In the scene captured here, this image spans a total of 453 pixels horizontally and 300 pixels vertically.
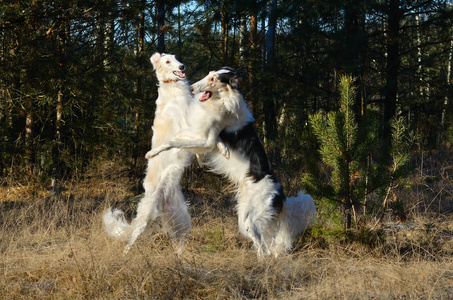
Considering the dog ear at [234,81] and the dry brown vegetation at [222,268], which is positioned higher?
the dog ear at [234,81]

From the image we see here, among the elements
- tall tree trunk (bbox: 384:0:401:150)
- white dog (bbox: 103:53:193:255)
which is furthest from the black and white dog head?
tall tree trunk (bbox: 384:0:401:150)

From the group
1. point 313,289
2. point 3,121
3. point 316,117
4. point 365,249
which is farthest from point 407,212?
point 3,121

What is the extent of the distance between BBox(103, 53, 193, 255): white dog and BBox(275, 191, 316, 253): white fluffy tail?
100cm

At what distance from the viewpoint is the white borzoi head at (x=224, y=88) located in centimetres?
493

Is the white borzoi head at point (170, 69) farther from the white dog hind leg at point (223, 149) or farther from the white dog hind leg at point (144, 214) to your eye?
the white dog hind leg at point (144, 214)

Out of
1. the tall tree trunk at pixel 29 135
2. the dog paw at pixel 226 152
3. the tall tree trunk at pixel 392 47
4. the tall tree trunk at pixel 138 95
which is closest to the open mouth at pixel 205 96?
the dog paw at pixel 226 152

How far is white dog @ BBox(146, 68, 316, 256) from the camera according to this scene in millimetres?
4863

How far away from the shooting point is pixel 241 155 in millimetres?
4977

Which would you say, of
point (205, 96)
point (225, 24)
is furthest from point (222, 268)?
point (225, 24)

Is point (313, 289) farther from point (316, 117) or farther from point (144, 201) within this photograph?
point (144, 201)

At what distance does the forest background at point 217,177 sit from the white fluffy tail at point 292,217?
0.13 m

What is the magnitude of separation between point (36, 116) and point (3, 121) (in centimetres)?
67

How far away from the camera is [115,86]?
970cm

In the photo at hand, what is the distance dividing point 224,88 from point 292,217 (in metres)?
1.53
